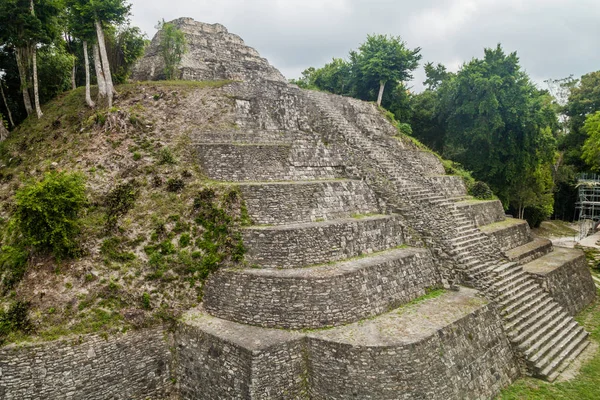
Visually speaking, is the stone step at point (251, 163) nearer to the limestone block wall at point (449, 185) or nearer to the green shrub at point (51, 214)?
the green shrub at point (51, 214)

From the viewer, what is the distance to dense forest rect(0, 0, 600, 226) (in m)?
17.3

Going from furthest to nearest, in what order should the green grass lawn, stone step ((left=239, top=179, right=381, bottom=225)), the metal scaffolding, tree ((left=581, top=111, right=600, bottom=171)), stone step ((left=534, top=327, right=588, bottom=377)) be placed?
tree ((left=581, top=111, right=600, bottom=171)), the metal scaffolding, stone step ((left=239, top=179, right=381, bottom=225)), stone step ((left=534, top=327, right=588, bottom=377)), the green grass lawn

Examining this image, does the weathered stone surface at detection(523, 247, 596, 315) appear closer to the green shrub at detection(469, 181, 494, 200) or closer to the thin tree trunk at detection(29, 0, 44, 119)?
the green shrub at detection(469, 181, 494, 200)

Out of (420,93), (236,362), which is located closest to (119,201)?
(236,362)

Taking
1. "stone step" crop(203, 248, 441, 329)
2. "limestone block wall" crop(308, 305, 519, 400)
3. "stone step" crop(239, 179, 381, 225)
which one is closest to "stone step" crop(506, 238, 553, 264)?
"limestone block wall" crop(308, 305, 519, 400)

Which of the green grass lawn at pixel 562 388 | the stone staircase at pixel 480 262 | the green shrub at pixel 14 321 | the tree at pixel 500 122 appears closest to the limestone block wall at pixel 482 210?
the stone staircase at pixel 480 262

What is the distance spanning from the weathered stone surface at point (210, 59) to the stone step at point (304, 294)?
13190mm

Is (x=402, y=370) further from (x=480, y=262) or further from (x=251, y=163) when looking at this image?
(x=251, y=163)

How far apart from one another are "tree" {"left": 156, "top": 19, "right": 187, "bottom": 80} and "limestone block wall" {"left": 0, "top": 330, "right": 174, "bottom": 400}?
14045 mm

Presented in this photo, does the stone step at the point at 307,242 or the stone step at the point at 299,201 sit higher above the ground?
the stone step at the point at 299,201

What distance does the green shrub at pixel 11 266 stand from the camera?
1066 cm

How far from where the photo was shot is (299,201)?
1289 cm

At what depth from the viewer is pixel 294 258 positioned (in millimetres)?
11289

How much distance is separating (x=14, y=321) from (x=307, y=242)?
8.02m
